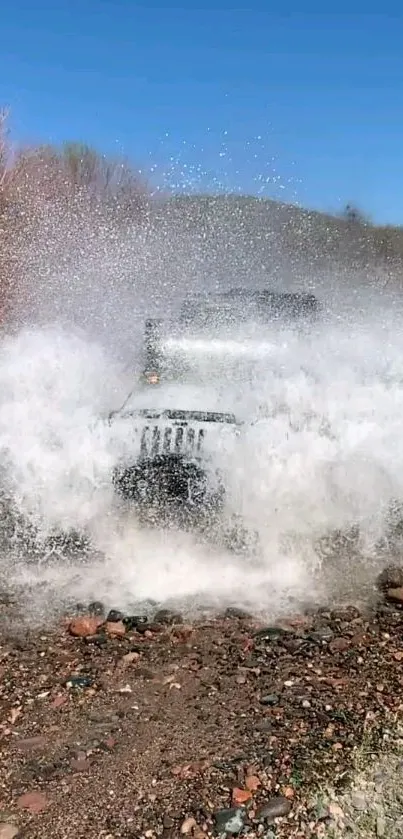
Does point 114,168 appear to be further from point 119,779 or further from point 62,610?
point 119,779

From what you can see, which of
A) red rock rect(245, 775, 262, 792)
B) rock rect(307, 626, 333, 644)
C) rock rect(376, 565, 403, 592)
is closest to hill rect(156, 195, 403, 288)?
rock rect(376, 565, 403, 592)

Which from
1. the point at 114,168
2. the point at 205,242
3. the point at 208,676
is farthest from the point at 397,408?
the point at 114,168

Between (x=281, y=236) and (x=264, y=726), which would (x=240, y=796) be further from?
(x=281, y=236)

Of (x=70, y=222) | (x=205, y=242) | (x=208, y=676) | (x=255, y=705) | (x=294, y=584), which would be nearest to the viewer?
(x=255, y=705)

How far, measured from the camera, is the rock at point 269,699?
122 inches

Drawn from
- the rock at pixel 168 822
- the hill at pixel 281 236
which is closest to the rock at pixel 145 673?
the rock at pixel 168 822

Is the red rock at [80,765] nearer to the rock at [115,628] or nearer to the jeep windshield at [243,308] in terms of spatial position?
the rock at [115,628]

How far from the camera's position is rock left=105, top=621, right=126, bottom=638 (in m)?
3.87

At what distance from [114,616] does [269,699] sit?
125 centimetres

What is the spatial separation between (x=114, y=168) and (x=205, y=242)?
4340mm

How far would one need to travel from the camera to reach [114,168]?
21453 millimetres

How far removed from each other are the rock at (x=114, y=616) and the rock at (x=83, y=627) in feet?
0.34

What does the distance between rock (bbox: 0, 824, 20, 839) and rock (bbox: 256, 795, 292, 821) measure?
81 cm

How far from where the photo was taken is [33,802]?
2.44 metres
